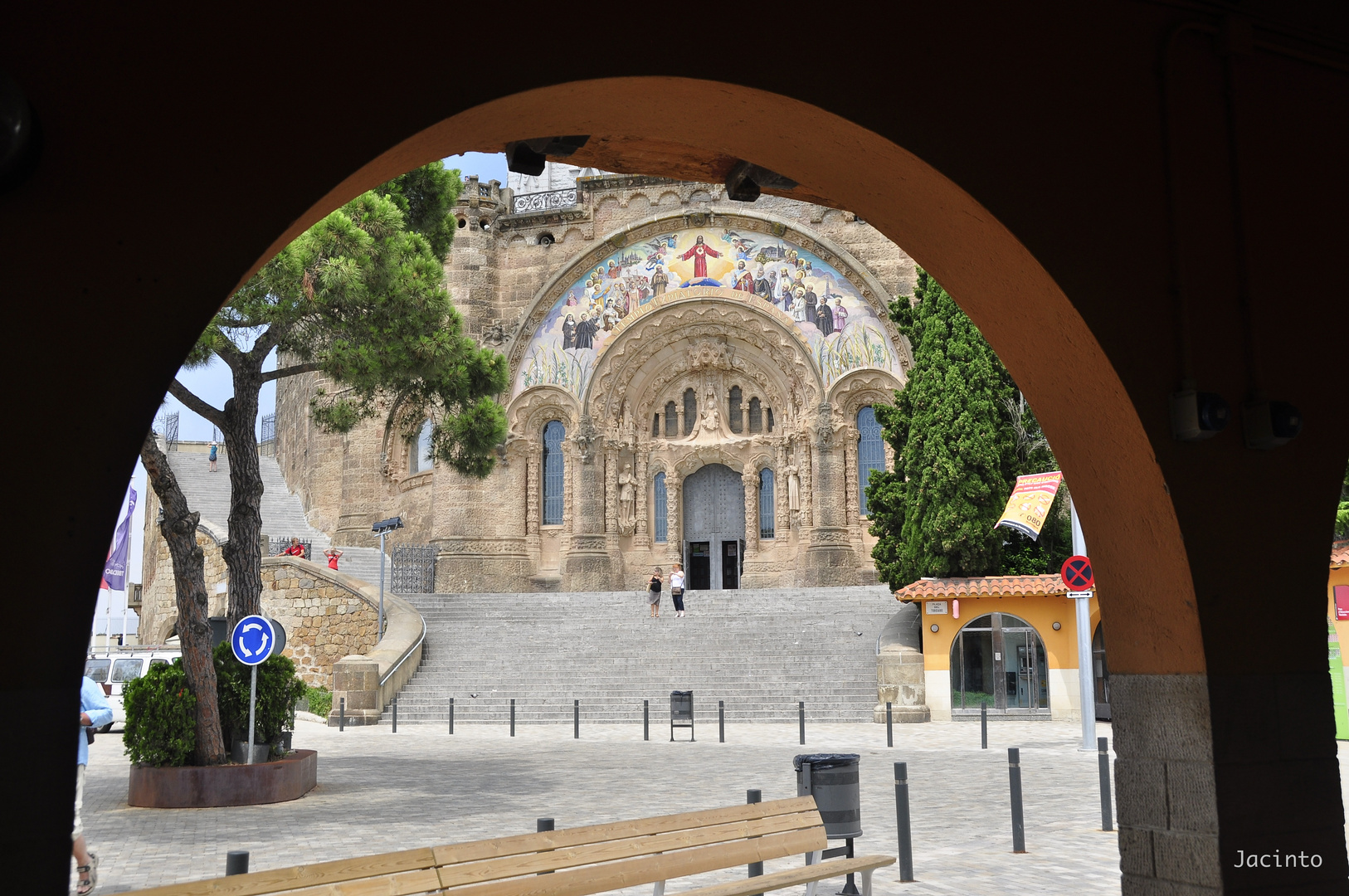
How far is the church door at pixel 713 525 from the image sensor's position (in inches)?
1241

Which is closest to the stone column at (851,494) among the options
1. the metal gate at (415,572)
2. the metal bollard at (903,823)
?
the metal gate at (415,572)

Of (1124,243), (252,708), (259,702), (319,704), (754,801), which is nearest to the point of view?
(1124,243)

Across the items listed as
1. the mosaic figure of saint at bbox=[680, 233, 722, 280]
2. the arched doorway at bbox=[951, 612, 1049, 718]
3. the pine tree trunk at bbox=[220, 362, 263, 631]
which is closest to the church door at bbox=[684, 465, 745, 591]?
the mosaic figure of saint at bbox=[680, 233, 722, 280]

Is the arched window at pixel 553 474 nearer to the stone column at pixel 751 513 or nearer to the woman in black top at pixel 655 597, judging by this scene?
the stone column at pixel 751 513

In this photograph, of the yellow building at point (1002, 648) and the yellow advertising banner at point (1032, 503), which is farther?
the yellow building at point (1002, 648)

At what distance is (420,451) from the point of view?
33.2 meters

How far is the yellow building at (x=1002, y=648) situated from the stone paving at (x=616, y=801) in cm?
150

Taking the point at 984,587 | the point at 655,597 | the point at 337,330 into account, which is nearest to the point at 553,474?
the point at 655,597

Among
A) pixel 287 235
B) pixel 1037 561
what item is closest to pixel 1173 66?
pixel 287 235

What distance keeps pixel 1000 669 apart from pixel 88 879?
15.4 meters

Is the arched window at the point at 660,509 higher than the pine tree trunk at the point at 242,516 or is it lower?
higher

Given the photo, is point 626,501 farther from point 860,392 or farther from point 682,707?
point 682,707

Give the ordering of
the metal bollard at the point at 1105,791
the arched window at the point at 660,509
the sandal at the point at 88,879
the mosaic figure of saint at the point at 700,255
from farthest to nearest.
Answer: the arched window at the point at 660,509, the mosaic figure of saint at the point at 700,255, the metal bollard at the point at 1105,791, the sandal at the point at 88,879

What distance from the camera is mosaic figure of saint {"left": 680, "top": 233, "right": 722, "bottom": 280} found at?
30.7 metres
